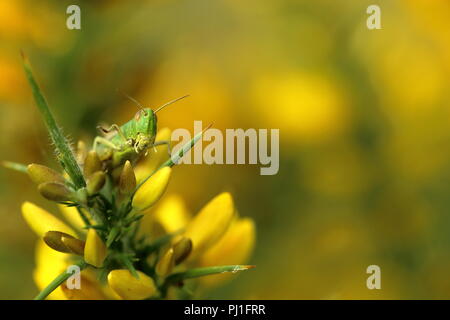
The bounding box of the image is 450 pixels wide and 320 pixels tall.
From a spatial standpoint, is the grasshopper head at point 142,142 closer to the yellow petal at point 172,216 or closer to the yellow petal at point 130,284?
the yellow petal at point 130,284

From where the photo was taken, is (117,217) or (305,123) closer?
(117,217)

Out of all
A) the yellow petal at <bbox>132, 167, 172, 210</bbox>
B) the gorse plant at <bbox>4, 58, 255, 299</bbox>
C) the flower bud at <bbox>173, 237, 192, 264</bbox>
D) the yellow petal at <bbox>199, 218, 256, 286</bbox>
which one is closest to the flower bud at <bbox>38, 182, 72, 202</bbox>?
the gorse plant at <bbox>4, 58, 255, 299</bbox>

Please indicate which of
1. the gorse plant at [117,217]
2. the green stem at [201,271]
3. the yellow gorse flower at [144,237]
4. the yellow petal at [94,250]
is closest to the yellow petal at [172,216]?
the yellow gorse flower at [144,237]

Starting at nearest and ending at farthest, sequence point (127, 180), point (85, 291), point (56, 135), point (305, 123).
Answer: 1. point (56, 135)
2. point (127, 180)
3. point (85, 291)
4. point (305, 123)

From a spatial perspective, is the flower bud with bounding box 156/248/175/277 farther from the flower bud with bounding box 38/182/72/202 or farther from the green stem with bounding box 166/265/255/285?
the flower bud with bounding box 38/182/72/202

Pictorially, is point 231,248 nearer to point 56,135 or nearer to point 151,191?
point 151,191

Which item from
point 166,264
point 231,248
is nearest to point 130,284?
point 166,264
